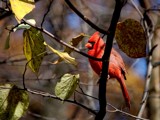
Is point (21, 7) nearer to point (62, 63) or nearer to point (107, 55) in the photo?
point (107, 55)

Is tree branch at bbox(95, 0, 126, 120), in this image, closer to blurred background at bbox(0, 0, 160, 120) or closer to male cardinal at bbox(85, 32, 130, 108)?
male cardinal at bbox(85, 32, 130, 108)

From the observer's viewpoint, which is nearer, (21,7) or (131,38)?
(21,7)

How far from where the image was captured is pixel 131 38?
121cm

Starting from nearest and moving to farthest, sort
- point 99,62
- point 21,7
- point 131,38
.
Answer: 1. point 21,7
2. point 131,38
3. point 99,62

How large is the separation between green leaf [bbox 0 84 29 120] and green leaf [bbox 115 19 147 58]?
0.34 m

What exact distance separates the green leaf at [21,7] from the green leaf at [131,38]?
25 centimetres

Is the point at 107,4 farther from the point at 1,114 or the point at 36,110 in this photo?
the point at 1,114

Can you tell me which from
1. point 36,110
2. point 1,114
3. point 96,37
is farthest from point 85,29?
point 1,114

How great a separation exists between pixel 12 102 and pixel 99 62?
0.54 metres

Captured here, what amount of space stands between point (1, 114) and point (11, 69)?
2592 millimetres

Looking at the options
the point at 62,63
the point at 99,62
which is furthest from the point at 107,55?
the point at 62,63

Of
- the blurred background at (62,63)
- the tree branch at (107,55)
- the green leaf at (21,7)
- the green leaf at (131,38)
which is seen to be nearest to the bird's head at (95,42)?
the tree branch at (107,55)

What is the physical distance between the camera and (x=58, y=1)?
3758mm

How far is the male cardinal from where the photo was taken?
1.81 meters
